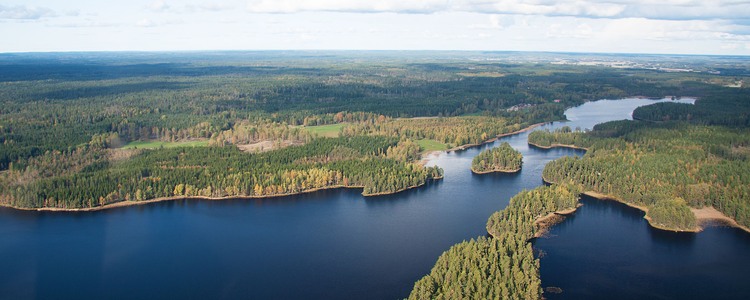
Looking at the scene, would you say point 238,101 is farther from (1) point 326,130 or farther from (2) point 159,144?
(2) point 159,144

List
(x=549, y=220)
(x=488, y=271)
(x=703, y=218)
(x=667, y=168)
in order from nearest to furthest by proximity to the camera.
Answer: (x=488, y=271)
(x=549, y=220)
(x=703, y=218)
(x=667, y=168)

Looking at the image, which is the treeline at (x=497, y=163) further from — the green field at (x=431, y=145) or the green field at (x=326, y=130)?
the green field at (x=326, y=130)

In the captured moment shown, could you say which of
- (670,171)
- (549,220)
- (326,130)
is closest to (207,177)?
(549,220)

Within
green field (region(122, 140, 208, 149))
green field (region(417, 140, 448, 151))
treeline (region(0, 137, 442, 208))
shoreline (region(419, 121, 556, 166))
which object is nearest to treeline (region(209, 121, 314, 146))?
green field (region(122, 140, 208, 149))

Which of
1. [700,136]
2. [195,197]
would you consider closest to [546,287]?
[195,197]

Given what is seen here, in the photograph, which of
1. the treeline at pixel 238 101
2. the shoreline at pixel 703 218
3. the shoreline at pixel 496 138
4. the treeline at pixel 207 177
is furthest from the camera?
the treeline at pixel 238 101

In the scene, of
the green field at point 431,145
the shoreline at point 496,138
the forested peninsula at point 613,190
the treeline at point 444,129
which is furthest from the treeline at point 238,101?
the forested peninsula at point 613,190
